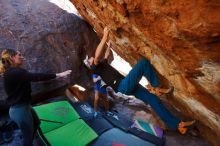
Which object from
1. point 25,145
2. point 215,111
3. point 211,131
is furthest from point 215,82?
point 25,145

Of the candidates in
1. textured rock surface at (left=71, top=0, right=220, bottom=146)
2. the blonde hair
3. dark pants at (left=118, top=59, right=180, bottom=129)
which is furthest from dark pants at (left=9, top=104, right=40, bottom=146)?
textured rock surface at (left=71, top=0, right=220, bottom=146)

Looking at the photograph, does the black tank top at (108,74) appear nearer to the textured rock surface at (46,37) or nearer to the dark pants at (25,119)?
the dark pants at (25,119)

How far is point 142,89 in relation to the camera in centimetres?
582

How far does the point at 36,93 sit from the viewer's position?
746 cm

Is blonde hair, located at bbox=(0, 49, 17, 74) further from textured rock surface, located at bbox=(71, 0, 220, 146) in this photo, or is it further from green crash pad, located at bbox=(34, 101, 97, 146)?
green crash pad, located at bbox=(34, 101, 97, 146)

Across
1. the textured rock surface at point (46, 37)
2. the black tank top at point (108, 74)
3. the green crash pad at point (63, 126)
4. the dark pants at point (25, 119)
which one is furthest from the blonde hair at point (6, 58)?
the textured rock surface at point (46, 37)

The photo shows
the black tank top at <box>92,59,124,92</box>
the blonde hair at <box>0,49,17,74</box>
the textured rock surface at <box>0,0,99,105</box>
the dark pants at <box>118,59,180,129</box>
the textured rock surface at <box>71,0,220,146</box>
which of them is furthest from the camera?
the textured rock surface at <box>0,0,99,105</box>

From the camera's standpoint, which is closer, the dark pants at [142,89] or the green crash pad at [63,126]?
the dark pants at [142,89]

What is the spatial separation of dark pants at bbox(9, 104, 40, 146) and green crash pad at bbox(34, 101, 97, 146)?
91cm

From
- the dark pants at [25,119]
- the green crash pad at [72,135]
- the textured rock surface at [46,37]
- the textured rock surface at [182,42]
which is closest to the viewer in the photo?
the textured rock surface at [182,42]

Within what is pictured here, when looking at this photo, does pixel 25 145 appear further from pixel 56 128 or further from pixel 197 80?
pixel 197 80

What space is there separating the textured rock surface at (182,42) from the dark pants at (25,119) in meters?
2.34

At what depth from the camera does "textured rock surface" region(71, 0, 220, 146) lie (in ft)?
10.8

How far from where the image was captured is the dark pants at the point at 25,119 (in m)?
5.03
